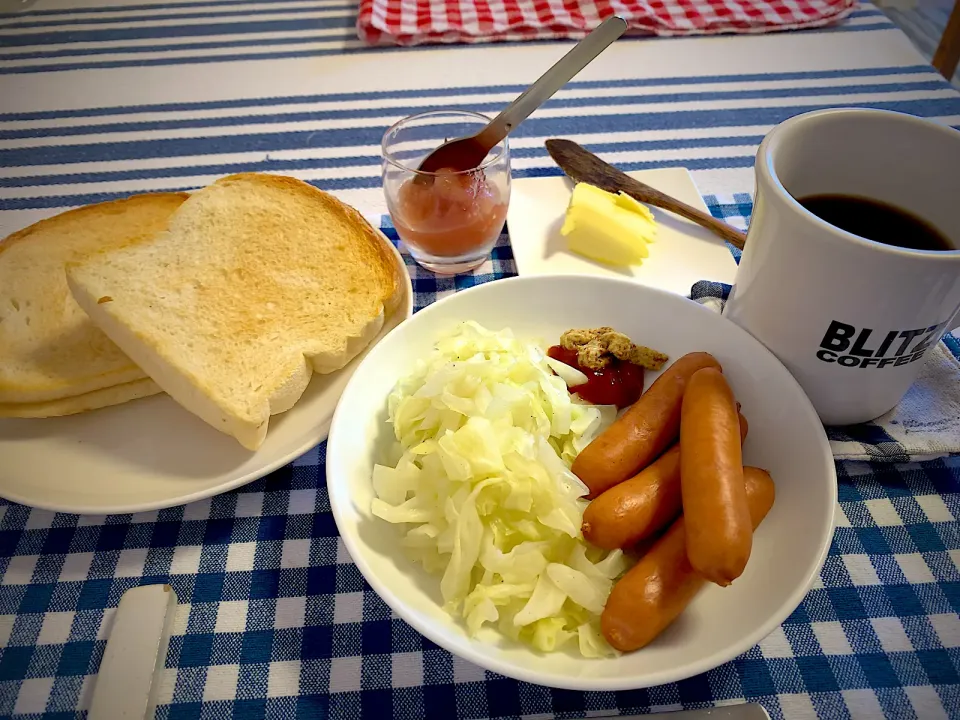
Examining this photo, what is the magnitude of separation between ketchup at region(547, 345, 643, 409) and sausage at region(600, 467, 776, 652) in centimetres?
31

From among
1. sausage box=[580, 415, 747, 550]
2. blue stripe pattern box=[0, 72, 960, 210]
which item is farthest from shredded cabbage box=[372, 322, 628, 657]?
blue stripe pattern box=[0, 72, 960, 210]

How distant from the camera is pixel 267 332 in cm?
135

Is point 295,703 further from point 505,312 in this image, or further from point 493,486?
point 505,312

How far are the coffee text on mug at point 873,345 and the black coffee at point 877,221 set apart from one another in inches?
7.2

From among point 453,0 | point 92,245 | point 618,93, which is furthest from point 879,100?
point 92,245

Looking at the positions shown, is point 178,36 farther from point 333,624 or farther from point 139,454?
point 333,624

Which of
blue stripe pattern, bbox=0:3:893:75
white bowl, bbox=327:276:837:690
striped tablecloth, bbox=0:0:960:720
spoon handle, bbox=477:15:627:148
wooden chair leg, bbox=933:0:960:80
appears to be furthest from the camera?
wooden chair leg, bbox=933:0:960:80

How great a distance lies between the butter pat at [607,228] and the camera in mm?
1543

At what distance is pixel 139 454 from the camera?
1194 mm

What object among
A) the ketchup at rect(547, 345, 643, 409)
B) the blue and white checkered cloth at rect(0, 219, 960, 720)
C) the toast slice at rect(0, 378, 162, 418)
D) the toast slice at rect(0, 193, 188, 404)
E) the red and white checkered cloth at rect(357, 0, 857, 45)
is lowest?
the blue and white checkered cloth at rect(0, 219, 960, 720)

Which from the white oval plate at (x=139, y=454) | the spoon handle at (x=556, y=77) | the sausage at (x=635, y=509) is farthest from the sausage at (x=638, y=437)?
the spoon handle at (x=556, y=77)

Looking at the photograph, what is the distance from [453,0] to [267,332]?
1.95m

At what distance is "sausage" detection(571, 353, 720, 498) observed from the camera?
1.03m

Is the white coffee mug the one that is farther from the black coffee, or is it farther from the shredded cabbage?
the shredded cabbage
